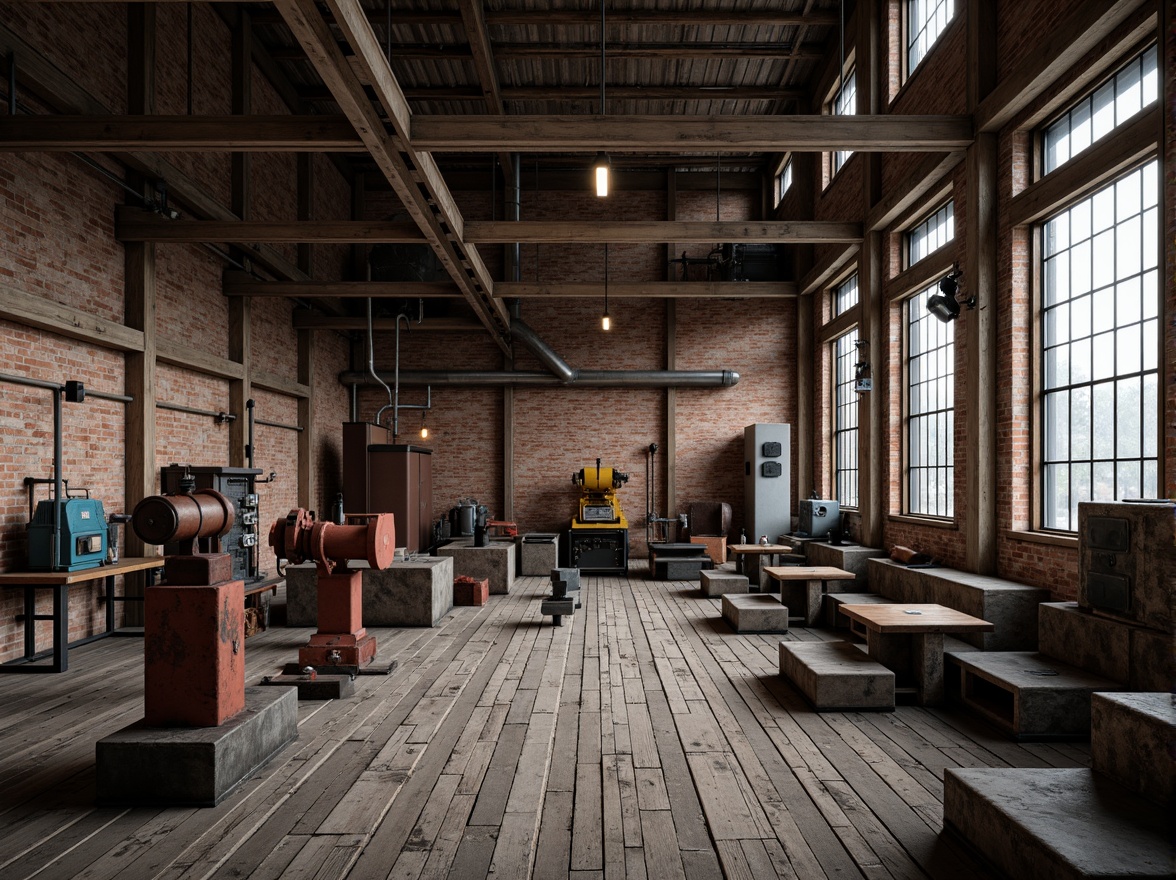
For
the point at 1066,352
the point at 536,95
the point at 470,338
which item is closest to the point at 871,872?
the point at 1066,352

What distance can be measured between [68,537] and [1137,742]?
21.9 ft

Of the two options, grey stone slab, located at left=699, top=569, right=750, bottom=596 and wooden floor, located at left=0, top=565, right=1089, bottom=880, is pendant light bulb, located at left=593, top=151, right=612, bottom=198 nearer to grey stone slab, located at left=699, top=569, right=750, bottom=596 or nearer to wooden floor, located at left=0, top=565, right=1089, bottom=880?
wooden floor, located at left=0, top=565, right=1089, bottom=880

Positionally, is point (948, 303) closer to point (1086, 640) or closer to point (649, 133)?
point (649, 133)

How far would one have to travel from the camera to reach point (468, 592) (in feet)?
27.7

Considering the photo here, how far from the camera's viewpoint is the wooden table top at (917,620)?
178 inches

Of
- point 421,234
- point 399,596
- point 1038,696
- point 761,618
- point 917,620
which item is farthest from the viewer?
point 421,234

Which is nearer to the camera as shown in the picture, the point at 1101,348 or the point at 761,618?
the point at 1101,348

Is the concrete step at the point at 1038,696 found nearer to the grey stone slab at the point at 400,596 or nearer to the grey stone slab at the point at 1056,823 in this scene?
the grey stone slab at the point at 1056,823

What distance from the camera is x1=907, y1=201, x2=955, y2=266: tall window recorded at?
7.39 meters

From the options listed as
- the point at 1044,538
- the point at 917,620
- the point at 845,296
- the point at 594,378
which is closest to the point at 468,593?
the point at 917,620

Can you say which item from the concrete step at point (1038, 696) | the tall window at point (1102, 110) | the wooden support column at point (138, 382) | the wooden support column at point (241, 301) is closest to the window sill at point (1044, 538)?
the concrete step at point (1038, 696)

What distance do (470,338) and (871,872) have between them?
11.4 m

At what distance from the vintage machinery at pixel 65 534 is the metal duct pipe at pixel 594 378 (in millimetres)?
7046

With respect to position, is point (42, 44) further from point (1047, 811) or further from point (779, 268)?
point (779, 268)
